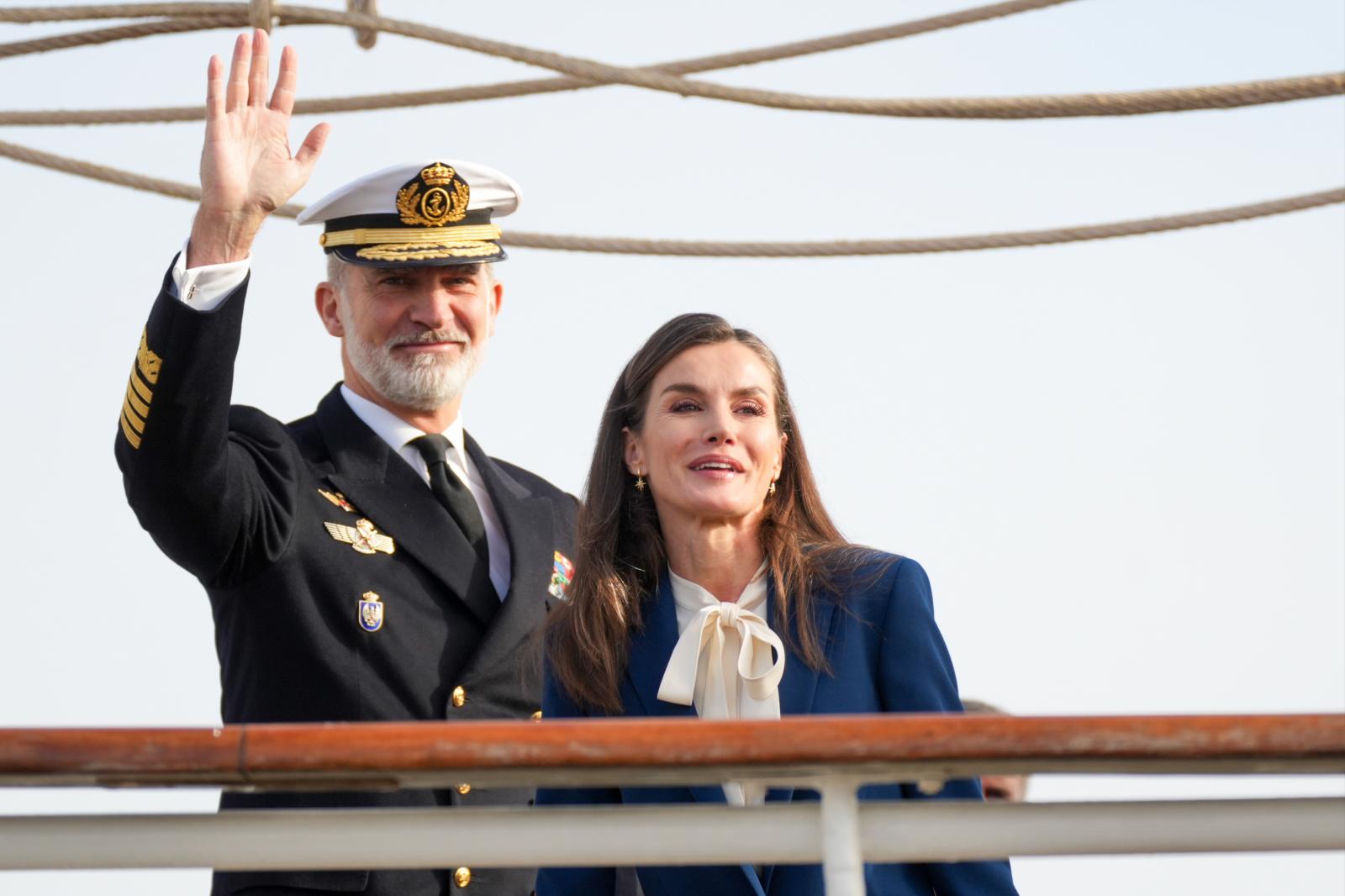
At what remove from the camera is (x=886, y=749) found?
150cm

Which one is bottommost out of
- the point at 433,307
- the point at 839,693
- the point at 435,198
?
the point at 839,693

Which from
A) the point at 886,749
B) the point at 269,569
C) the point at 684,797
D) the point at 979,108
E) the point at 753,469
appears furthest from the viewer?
the point at 979,108

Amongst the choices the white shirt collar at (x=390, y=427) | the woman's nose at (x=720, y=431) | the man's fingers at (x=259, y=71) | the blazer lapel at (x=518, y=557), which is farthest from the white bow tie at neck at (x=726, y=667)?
the man's fingers at (x=259, y=71)

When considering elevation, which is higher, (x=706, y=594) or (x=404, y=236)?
(x=404, y=236)

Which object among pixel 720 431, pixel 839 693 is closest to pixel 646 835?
pixel 839 693

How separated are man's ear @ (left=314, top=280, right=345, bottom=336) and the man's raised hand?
2.09 ft

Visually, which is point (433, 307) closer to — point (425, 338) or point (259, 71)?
point (425, 338)

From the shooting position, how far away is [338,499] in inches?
133

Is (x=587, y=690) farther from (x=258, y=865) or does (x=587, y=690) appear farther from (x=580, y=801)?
(x=258, y=865)

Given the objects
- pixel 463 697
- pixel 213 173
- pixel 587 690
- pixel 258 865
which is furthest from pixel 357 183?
pixel 258 865

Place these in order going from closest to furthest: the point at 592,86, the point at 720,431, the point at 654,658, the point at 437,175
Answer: the point at 654,658
the point at 720,431
the point at 437,175
the point at 592,86

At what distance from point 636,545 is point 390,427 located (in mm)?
724

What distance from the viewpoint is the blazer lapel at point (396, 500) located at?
11.0 ft

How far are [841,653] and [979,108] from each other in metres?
1.23
